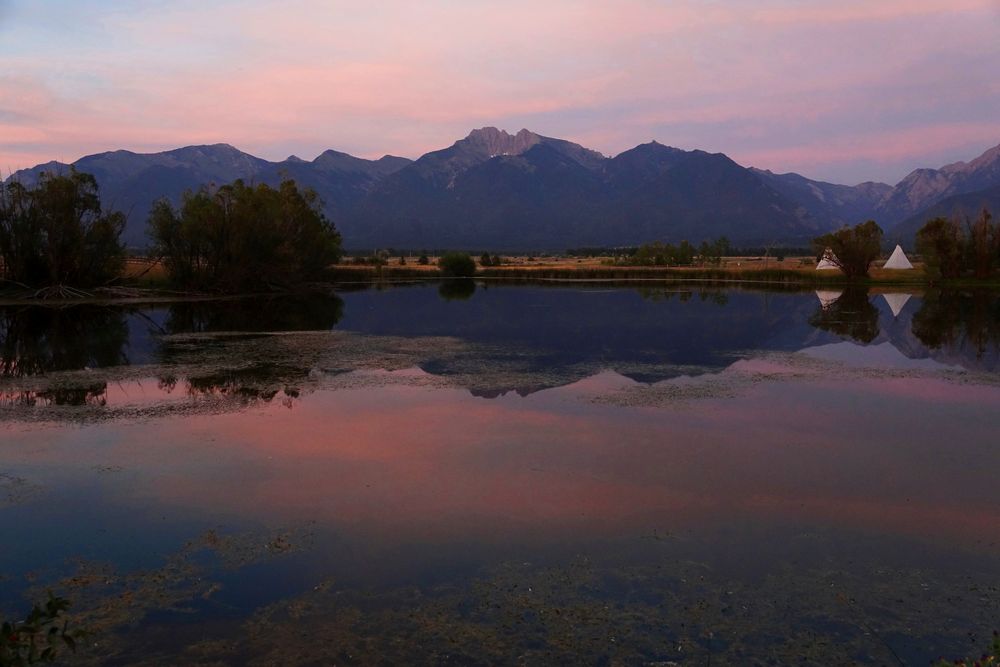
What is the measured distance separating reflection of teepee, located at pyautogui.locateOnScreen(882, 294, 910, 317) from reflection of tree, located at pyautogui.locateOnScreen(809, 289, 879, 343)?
1.29 metres

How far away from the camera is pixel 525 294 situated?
72.4m

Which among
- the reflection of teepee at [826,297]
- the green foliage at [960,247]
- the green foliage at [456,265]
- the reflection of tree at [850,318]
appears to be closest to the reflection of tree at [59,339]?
the reflection of tree at [850,318]

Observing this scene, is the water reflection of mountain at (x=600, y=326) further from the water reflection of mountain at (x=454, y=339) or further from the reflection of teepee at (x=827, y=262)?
the reflection of teepee at (x=827, y=262)

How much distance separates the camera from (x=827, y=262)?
9844cm

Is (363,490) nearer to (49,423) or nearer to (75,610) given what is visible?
(75,610)

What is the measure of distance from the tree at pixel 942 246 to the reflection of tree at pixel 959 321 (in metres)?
18.7

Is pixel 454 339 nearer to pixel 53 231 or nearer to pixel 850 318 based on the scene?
pixel 850 318

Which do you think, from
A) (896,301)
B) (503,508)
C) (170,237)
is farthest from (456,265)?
(503,508)

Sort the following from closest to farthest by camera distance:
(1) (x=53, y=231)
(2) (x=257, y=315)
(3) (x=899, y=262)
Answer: (2) (x=257, y=315) < (1) (x=53, y=231) < (3) (x=899, y=262)

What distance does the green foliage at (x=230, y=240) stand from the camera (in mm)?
62906

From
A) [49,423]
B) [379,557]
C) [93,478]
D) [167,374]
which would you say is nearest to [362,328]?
[167,374]

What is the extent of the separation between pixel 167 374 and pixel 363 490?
47.4 feet

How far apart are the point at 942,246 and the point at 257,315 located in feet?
247

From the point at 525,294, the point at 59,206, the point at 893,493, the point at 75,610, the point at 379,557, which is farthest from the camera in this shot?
the point at 525,294
